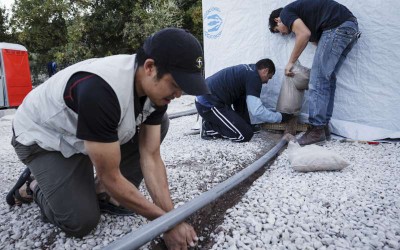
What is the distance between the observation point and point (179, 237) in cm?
151

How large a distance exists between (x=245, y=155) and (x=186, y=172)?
2.62 feet

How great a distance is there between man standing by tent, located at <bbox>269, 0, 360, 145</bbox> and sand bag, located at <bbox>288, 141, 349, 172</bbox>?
2.87ft

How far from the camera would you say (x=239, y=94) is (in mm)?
4074

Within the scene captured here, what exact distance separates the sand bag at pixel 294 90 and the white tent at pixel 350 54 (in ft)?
1.11

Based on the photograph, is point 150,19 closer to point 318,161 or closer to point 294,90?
point 294,90

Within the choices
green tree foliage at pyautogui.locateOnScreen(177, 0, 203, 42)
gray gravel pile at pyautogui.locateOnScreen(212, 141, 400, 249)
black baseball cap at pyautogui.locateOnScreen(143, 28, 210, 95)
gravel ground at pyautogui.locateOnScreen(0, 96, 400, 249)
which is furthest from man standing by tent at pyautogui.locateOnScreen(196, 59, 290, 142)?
green tree foliage at pyautogui.locateOnScreen(177, 0, 203, 42)

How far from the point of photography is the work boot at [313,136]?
11.5ft

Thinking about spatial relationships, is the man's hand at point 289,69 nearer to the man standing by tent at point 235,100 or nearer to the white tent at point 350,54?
the man standing by tent at point 235,100

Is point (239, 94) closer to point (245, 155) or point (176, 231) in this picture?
point (245, 155)

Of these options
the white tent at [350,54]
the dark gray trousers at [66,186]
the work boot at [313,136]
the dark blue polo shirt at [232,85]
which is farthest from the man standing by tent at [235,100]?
the dark gray trousers at [66,186]

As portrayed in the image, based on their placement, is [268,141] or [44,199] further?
[268,141]

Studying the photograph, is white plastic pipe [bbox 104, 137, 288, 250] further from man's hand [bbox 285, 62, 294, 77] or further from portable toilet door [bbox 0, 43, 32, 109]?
portable toilet door [bbox 0, 43, 32, 109]

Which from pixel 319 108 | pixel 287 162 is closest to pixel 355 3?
pixel 319 108

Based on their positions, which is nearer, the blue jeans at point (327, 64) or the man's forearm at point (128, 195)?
the man's forearm at point (128, 195)
